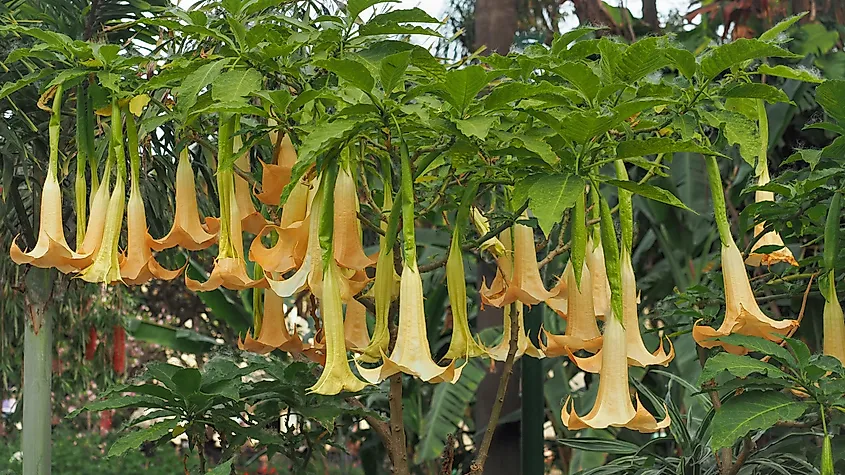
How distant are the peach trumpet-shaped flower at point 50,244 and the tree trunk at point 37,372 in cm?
54

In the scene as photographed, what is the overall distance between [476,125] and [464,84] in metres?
0.04

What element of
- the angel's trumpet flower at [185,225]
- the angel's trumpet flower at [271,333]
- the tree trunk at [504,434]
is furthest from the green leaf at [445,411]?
the angel's trumpet flower at [185,225]

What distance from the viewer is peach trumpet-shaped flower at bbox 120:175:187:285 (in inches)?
37.1

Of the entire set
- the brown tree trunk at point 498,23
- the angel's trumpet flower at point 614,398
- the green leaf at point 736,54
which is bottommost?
the angel's trumpet flower at point 614,398


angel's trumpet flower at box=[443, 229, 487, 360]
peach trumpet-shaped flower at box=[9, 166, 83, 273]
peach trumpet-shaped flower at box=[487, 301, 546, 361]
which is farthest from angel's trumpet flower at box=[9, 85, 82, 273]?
peach trumpet-shaped flower at box=[487, 301, 546, 361]

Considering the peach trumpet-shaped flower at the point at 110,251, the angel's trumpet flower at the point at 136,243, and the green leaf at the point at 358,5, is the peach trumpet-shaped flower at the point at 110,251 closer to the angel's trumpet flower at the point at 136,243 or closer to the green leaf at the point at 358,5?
the angel's trumpet flower at the point at 136,243

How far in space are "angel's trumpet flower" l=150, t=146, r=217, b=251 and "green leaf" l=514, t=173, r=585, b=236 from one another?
0.43 metres

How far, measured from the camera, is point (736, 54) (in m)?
0.77

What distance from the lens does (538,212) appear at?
70 cm

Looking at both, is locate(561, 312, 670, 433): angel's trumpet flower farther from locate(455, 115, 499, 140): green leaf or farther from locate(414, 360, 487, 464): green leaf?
locate(414, 360, 487, 464): green leaf

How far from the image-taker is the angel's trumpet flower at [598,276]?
3.03 ft

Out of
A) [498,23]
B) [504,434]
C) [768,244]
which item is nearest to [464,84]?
[768,244]

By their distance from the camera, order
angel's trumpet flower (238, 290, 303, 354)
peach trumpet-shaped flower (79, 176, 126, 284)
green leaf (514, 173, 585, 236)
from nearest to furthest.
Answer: green leaf (514, 173, 585, 236), peach trumpet-shaped flower (79, 176, 126, 284), angel's trumpet flower (238, 290, 303, 354)

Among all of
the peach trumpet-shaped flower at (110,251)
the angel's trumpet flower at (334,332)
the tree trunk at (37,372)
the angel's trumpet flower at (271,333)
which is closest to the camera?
the angel's trumpet flower at (334,332)
